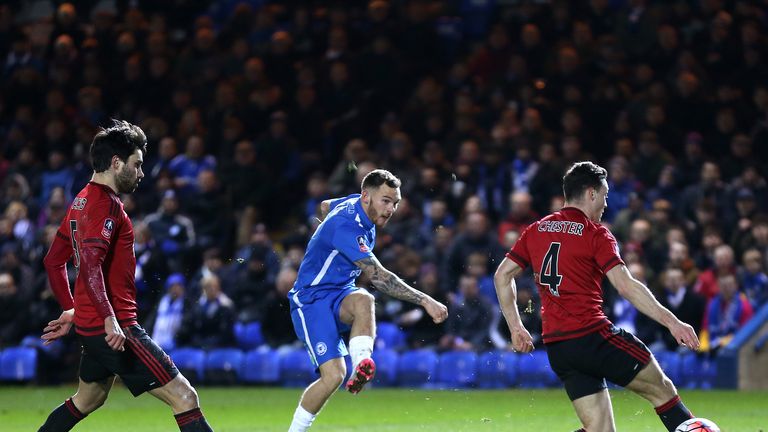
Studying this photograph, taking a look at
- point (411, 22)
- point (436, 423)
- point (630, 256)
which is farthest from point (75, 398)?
point (411, 22)

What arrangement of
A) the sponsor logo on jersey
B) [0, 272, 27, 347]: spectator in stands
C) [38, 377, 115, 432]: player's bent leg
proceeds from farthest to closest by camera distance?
[0, 272, 27, 347]: spectator in stands → the sponsor logo on jersey → [38, 377, 115, 432]: player's bent leg

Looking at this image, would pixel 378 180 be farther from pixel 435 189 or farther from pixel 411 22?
pixel 411 22

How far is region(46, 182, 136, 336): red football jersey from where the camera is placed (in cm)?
771

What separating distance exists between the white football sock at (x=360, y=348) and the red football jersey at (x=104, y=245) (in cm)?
153

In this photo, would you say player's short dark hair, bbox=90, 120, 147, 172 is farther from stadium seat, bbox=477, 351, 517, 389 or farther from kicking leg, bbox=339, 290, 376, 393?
stadium seat, bbox=477, 351, 517, 389

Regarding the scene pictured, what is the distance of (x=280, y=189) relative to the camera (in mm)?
18844

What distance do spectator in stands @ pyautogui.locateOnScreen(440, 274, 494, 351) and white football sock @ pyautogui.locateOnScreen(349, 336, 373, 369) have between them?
6.70 meters

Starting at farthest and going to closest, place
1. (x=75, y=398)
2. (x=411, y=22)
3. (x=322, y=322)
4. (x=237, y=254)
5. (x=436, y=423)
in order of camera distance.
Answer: (x=411, y=22)
(x=237, y=254)
(x=436, y=423)
(x=322, y=322)
(x=75, y=398)

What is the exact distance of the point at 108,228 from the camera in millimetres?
7719

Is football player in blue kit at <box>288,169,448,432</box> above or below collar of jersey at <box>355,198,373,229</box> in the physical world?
below

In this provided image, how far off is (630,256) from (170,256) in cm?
596

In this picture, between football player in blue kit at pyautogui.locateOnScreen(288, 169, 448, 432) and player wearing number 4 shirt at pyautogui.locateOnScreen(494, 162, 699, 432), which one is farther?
football player in blue kit at pyautogui.locateOnScreen(288, 169, 448, 432)

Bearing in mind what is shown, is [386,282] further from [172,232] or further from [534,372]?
[172,232]

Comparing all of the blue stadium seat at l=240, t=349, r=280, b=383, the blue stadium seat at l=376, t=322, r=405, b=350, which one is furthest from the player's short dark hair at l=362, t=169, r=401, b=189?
the blue stadium seat at l=240, t=349, r=280, b=383
